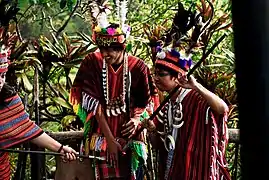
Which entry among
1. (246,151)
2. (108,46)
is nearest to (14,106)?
(108,46)

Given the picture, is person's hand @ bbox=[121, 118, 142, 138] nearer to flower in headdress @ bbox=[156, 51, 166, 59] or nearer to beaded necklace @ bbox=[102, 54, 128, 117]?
beaded necklace @ bbox=[102, 54, 128, 117]

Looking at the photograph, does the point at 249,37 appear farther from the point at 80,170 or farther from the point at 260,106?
the point at 80,170

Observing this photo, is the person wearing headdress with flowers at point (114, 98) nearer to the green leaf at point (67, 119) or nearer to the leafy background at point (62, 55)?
the leafy background at point (62, 55)

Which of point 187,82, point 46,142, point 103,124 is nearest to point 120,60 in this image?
point 103,124

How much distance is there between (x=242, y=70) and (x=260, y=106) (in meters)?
0.05

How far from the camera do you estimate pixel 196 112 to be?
282 centimetres

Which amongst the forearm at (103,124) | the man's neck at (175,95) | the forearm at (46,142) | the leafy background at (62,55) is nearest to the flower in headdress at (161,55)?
the man's neck at (175,95)

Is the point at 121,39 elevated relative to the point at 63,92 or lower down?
elevated

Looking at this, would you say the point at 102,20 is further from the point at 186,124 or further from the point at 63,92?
the point at 63,92

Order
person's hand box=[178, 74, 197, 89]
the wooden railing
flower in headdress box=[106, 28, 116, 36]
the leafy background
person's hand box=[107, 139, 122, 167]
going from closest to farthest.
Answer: person's hand box=[178, 74, 197, 89] → flower in headdress box=[106, 28, 116, 36] → person's hand box=[107, 139, 122, 167] → the leafy background → the wooden railing

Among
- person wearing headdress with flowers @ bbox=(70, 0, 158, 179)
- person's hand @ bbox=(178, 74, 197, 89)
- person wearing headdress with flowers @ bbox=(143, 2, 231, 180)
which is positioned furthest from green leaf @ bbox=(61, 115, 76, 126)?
person's hand @ bbox=(178, 74, 197, 89)

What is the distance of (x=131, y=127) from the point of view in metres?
3.27

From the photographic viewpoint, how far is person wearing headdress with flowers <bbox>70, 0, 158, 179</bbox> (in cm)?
326

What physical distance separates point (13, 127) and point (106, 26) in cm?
73
